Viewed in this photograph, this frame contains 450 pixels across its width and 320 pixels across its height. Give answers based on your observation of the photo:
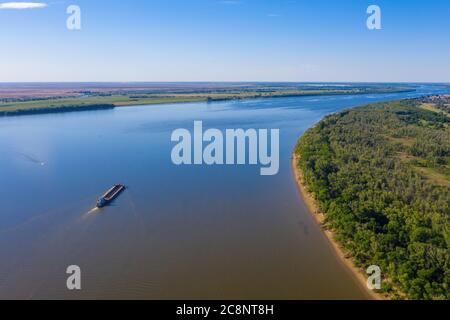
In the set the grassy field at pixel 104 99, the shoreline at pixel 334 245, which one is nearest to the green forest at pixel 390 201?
the shoreline at pixel 334 245

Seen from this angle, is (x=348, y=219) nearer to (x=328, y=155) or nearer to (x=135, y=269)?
(x=135, y=269)

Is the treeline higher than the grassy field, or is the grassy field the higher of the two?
the grassy field

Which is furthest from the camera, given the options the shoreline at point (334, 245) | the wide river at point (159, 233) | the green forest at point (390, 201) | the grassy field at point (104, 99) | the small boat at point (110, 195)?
the grassy field at point (104, 99)

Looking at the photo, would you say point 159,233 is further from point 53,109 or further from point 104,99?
point 104,99

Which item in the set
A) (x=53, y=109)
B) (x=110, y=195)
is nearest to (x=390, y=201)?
(x=110, y=195)

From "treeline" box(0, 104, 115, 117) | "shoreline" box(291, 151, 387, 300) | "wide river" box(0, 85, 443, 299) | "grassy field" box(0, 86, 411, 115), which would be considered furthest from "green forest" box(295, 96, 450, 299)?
"grassy field" box(0, 86, 411, 115)

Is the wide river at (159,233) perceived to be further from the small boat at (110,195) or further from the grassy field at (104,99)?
the grassy field at (104,99)

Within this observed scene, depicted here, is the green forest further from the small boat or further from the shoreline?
the small boat
